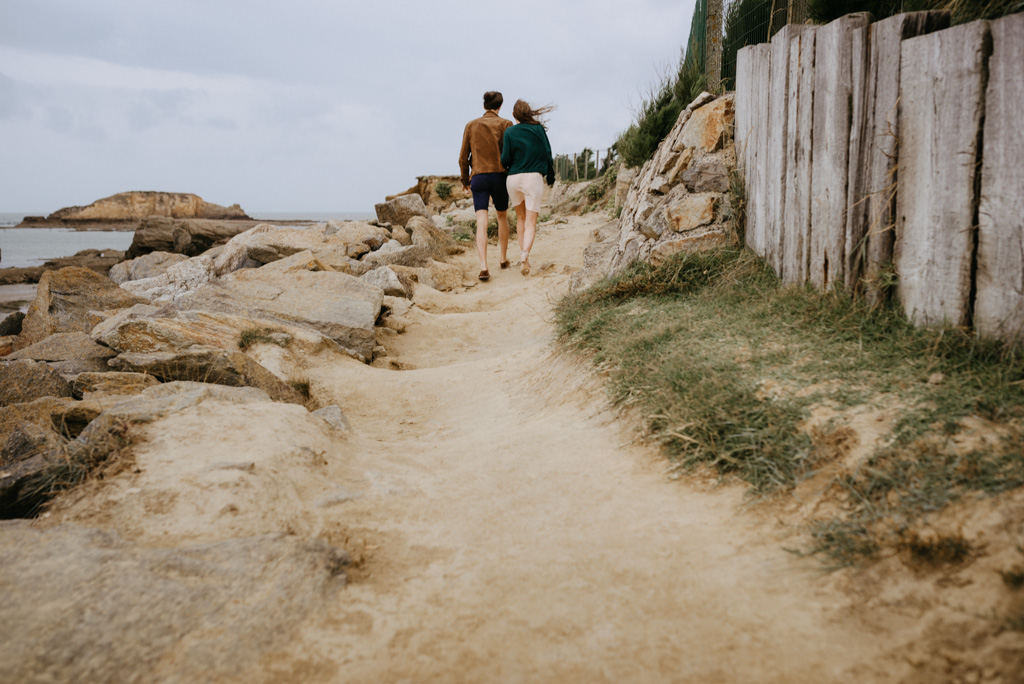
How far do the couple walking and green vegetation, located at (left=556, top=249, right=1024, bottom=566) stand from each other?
412 centimetres

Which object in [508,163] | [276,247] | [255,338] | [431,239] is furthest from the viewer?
[431,239]

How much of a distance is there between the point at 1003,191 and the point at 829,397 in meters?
1.11

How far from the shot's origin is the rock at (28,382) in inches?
157

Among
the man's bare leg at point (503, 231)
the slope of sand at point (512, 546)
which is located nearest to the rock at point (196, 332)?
the slope of sand at point (512, 546)

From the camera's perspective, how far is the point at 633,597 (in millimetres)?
1910

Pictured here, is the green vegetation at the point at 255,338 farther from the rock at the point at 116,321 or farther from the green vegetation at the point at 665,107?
the green vegetation at the point at 665,107

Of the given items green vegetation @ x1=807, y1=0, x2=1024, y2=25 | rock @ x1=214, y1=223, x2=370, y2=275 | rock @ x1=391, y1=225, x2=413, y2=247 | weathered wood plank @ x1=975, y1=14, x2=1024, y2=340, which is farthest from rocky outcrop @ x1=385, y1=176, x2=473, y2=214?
weathered wood plank @ x1=975, y1=14, x2=1024, y2=340

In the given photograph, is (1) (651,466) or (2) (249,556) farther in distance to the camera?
(1) (651,466)

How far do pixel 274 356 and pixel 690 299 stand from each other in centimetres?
315

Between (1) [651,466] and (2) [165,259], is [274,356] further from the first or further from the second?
(2) [165,259]

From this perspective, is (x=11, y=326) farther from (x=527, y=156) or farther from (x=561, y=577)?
(x=561, y=577)

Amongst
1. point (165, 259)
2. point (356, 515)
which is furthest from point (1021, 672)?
point (165, 259)

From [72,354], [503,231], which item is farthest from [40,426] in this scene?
[503,231]

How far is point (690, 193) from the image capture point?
4.98m
